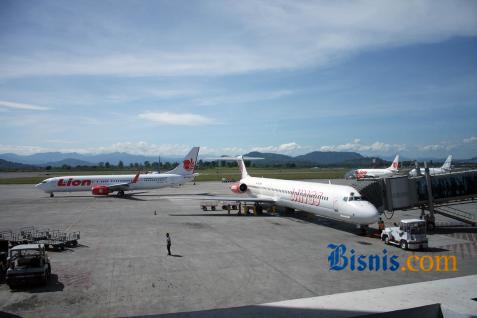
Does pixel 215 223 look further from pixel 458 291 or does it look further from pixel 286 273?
pixel 458 291

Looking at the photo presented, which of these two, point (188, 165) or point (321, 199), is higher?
point (188, 165)

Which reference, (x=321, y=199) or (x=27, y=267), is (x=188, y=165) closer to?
(x=321, y=199)

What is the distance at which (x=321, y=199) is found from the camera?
1171 inches

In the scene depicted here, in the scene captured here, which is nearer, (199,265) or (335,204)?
(199,265)

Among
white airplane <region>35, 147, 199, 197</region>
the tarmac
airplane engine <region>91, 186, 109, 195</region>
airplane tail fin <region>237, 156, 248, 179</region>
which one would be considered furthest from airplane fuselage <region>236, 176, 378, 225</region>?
airplane engine <region>91, 186, 109, 195</region>

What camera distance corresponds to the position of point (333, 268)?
61.8ft

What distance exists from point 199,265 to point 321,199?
13.6 m

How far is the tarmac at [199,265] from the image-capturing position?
14539 millimetres

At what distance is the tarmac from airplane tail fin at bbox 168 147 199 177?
28.1 metres

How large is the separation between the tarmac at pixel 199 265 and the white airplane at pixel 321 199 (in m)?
1.56

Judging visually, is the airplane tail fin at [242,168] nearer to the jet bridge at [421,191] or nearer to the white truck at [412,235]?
the jet bridge at [421,191]
